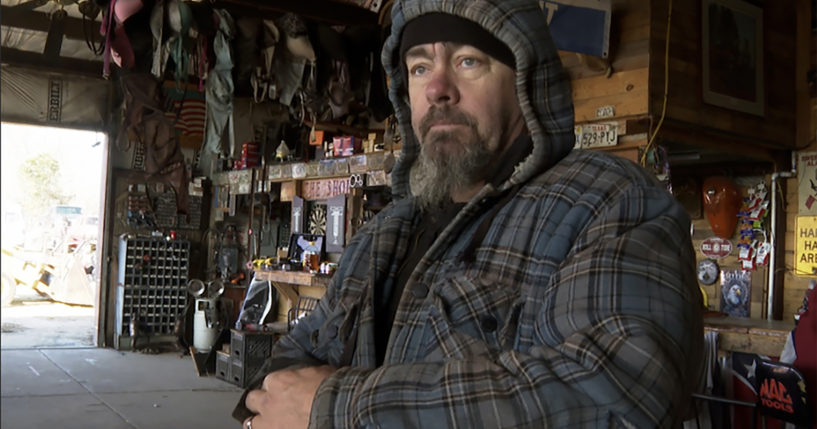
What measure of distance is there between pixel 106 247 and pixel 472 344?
945 centimetres

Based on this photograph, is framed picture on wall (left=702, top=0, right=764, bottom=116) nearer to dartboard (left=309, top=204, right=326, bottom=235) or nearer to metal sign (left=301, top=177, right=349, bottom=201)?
metal sign (left=301, top=177, right=349, bottom=201)

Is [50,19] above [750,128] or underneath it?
above

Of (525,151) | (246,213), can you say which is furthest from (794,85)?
(246,213)

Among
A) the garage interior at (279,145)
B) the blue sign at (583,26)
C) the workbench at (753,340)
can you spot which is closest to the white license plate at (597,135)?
the garage interior at (279,145)

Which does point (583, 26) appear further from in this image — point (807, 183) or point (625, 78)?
point (807, 183)

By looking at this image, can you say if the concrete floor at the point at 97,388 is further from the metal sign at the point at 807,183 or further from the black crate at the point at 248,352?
the metal sign at the point at 807,183

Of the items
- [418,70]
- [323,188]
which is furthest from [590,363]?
[323,188]

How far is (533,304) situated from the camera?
3.44 ft

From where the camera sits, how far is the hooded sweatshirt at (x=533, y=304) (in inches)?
34.5

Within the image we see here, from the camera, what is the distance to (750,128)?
4.90 m

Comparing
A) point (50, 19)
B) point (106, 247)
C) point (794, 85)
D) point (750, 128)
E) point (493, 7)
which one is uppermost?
point (50, 19)

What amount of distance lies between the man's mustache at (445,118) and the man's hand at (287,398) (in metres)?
0.52

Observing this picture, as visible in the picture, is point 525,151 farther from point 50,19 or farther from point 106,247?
point 106,247

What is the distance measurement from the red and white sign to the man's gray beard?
4866 mm
